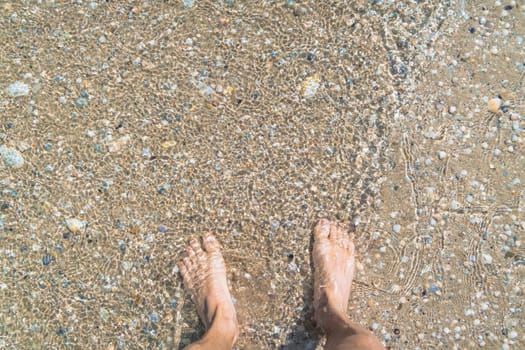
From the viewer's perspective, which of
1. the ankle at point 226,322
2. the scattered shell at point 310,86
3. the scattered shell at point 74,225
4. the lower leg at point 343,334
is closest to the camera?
the lower leg at point 343,334

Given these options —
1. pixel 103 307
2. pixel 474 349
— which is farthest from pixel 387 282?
pixel 103 307

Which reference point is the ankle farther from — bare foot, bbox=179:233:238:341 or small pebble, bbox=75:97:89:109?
small pebble, bbox=75:97:89:109

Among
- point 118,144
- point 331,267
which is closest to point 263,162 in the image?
point 331,267

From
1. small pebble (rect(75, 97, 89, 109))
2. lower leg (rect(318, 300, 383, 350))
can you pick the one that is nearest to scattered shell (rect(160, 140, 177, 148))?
small pebble (rect(75, 97, 89, 109))

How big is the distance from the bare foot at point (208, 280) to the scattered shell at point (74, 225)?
25.3 inches

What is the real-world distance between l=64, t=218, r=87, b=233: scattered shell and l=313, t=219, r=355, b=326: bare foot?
57.2 inches

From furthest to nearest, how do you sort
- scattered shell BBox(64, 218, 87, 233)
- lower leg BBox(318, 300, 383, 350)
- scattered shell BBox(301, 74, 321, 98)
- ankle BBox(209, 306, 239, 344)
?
scattered shell BBox(301, 74, 321, 98) < scattered shell BBox(64, 218, 87, 233) < ankle BBox(209, 306, 239, 344) < lower leg BBox(318, 300, 383, 350)

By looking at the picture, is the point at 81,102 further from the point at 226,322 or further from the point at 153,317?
the point at 226,322

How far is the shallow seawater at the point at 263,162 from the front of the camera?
274cm

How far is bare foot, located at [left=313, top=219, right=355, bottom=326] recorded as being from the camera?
2717mm

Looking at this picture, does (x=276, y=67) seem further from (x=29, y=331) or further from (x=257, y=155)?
(x=29, y=331)

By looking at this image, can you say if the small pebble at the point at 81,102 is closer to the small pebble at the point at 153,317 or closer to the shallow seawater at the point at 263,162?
the shallow seawater at the point at 263,162

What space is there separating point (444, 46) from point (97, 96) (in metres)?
2.28

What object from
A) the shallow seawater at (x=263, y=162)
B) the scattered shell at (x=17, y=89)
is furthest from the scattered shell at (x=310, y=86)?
the scattered shell at (x=17, y=89)
